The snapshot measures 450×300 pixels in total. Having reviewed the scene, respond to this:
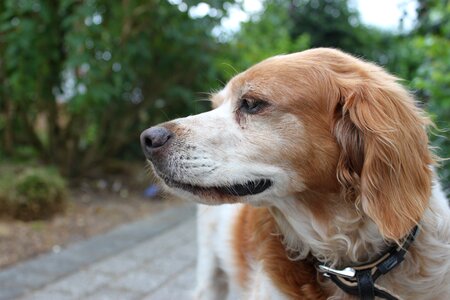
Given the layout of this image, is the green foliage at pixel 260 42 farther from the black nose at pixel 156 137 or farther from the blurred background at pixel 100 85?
the black nose at pixel 156 137

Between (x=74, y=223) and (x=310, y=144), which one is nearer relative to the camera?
(x=310, y=144)

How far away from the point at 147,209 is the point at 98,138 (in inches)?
53.3

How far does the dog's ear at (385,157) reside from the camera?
186cm

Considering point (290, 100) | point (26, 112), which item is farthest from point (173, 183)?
point (26, 112)

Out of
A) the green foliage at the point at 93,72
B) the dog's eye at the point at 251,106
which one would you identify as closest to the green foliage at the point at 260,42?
the green foliage at the point at 93,72

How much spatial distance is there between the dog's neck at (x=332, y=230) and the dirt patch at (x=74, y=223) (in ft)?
5.26

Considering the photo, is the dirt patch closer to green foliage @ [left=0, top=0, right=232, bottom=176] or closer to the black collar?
green foliage @ [left=0, top=0, right=232, bottom=176]

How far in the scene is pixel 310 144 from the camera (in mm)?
1985

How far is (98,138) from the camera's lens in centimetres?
673

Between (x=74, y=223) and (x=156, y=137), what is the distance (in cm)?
333

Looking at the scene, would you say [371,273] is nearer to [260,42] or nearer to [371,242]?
[371,242]

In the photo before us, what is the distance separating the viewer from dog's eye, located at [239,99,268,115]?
2.07 m

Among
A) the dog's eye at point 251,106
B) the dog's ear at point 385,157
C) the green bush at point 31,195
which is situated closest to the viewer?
the dog's ear at point 385,157

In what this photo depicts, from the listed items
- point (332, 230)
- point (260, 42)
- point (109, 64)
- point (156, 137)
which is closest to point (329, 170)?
point (332, 230)
